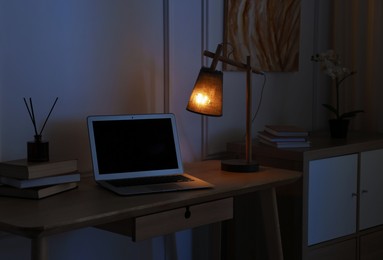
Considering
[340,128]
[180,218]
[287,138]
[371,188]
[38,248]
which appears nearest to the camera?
[38,248]

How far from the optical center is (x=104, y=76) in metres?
2.13

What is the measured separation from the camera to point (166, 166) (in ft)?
6.54

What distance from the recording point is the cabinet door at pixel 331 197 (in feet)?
7.65

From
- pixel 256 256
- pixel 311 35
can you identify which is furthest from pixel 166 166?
pixel 311 35

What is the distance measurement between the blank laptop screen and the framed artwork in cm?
67

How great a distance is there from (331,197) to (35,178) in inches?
49.6

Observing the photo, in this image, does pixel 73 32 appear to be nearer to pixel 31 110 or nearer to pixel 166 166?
→ pixel 31 110

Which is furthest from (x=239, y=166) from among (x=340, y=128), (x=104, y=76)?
(x=340, y=128)

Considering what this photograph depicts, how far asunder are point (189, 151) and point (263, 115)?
51 centimetres

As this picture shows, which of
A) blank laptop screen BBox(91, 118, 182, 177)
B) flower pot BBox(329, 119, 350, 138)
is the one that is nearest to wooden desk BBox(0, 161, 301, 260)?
blank laptop screen BBox(91, 118, 182, 177)

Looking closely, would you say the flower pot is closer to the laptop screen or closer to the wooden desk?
the wooden desk

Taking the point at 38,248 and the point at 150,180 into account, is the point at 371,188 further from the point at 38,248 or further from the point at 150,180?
the point at 38,248

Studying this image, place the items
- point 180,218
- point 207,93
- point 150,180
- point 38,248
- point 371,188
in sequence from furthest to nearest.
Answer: point 371,188 < point 207,93 < point 150,180 < point 180,218 < point 38,248

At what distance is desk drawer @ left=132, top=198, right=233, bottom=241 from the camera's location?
1.62m
